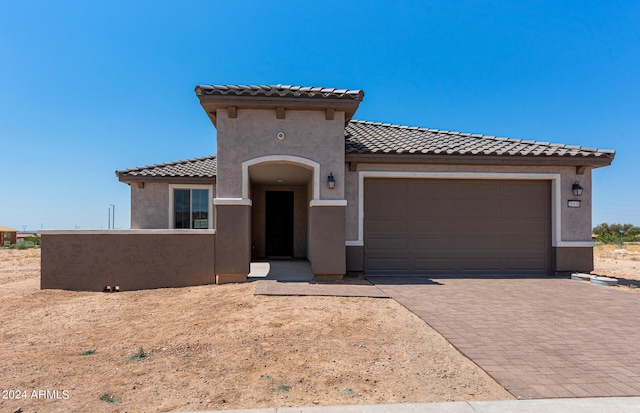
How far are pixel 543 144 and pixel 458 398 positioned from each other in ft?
33.7

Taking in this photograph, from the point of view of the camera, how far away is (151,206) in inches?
512

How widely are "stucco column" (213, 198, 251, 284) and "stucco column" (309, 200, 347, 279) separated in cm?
173

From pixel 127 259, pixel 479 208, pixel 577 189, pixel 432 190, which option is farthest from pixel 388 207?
pixel 127 259

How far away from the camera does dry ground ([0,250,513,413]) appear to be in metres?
3.49

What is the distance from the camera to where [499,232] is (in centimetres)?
1039

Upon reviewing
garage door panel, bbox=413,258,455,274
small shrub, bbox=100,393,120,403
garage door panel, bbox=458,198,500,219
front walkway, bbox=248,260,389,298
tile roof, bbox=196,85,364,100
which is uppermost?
tile roof, bbox=196,85,364,100

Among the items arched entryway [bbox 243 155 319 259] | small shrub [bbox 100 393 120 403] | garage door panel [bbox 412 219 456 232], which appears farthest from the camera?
arched entryway [bbox 243 155 319 259]

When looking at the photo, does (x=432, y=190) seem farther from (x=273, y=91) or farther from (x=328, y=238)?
(x=273, y=91)

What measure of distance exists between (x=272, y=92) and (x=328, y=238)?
153 inches

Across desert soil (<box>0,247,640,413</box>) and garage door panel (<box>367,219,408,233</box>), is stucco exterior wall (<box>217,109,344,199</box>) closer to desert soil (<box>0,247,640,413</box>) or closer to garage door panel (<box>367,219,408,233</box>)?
garage door panel (<box>367,219,408,233</box>)

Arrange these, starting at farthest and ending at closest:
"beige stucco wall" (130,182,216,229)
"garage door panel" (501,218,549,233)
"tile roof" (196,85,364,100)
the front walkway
→ "beige stucco wall" (130,182,216,229), "garage door panel" (501,218,549,233), "tile roof" (196,85,364,100), the front walkway

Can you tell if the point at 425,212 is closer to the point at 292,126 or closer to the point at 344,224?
the point at 344,224

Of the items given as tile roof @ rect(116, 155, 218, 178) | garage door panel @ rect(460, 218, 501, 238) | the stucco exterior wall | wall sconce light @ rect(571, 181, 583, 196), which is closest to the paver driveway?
garage door panel @ rect(460, 218, 501, 238)

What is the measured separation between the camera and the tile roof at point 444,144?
9.97 meters
